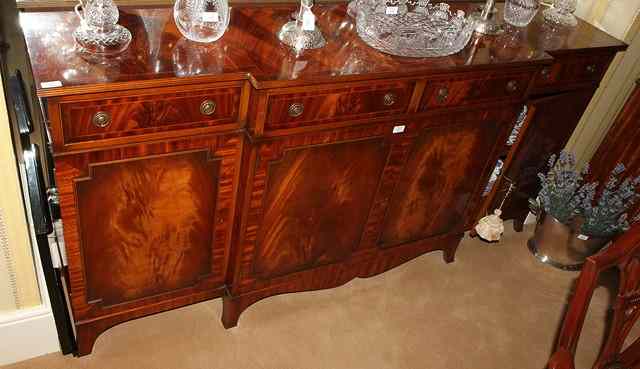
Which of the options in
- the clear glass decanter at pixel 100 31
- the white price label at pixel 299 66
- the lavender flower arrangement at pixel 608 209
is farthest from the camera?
the lavender flower arrangement at pixel 608 209

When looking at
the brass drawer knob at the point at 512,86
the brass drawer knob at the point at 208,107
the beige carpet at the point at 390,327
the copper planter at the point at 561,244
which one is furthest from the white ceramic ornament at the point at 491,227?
the brass drawer knob at the point at 208,107

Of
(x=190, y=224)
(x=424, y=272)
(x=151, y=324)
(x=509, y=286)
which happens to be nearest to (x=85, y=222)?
(x=190, y=224)

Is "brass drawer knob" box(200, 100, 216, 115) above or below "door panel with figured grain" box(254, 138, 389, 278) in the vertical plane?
above

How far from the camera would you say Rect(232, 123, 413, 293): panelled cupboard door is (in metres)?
1.60

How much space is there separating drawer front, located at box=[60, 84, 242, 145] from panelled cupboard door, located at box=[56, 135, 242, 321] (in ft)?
0.17

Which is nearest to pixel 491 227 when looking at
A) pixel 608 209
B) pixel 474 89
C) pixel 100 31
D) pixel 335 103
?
pixel 608 209

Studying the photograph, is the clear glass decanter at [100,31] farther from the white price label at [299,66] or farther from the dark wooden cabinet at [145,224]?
the white price label at [299,66]

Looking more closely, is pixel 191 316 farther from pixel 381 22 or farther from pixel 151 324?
pixel 381 22

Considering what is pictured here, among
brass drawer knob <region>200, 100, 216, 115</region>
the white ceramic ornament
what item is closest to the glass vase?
the white ceramic ornament

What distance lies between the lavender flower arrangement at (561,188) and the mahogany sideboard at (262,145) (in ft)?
0.77

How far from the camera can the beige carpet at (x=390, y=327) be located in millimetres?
1889

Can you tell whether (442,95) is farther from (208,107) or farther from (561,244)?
(561,244)

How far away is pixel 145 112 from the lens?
134cm

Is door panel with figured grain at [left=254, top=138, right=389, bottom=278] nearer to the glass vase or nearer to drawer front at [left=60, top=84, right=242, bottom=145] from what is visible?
drawer front at [left=60, top=84, right=242, bottom=145]
